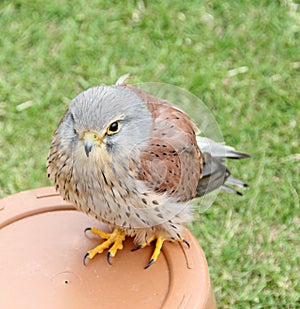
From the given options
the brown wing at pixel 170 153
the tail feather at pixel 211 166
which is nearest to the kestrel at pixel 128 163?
the brown wing at pixel 170 153

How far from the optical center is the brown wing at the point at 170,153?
3.16 m

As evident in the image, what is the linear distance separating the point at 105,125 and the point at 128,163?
0.31 m

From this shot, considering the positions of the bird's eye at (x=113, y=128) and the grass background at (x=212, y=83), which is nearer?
the bird's eye at (x=113, y=128)

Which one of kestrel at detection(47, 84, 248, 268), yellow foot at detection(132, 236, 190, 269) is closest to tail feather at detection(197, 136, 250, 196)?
kestrel at detection(47, 84, 248, 268)

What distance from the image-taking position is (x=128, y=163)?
3.03 m

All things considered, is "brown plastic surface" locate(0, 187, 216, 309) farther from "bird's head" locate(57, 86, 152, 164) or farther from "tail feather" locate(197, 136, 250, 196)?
"bird's head" locate(57, 86, 152, 164)

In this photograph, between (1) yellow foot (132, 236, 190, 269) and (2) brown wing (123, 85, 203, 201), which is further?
(1) yellow foot (132, 236, 190, 269)

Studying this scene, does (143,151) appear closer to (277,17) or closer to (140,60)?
(140,60)

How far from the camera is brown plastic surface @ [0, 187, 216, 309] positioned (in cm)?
309

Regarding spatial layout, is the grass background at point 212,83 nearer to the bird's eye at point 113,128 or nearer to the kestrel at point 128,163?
the kestrel at point 128,163

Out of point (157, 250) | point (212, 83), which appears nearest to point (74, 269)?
point (157, 250)

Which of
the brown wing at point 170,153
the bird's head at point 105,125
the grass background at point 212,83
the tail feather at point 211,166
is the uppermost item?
the bird's head at point 105,125

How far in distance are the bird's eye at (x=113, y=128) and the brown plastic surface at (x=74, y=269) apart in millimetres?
792

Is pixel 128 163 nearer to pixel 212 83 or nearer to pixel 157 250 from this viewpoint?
pixel 157 250
